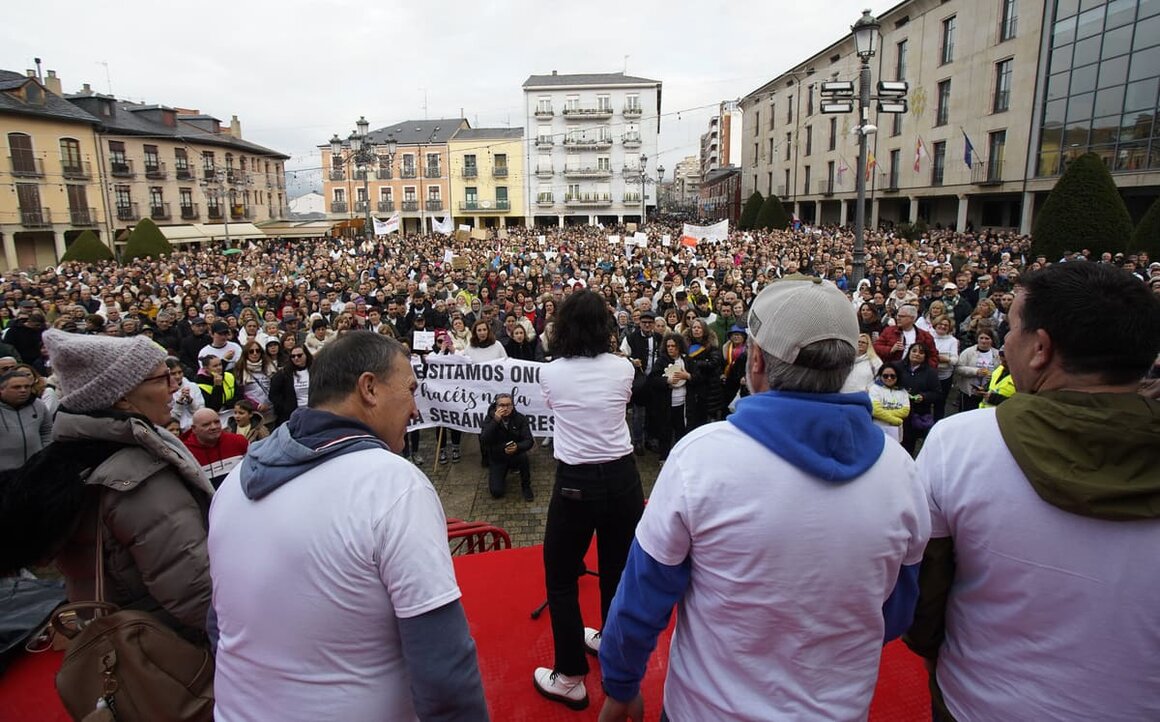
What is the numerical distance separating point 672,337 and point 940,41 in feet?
104

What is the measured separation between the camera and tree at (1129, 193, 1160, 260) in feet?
47.2

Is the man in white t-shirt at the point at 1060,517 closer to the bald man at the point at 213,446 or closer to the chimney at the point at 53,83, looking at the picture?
the bald man at the point at 213,446

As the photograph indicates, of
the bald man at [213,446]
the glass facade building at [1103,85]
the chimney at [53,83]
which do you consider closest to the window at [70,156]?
the chimney at [53,83]

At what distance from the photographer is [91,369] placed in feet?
6.38

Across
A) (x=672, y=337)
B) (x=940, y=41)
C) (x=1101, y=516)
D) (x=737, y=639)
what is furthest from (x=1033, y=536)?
(x=940, y=41)

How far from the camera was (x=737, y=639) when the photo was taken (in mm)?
1447

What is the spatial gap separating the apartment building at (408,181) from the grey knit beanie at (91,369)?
2185 inches

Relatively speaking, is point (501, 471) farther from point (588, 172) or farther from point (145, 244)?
point (588, 172)

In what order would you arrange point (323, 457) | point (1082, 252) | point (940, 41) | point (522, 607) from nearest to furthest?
point (323, 457) < point (522, 607) < point (1082, 252) < point (940, 41)

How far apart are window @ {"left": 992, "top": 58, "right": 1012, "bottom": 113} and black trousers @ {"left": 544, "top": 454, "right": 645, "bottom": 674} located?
31.2m

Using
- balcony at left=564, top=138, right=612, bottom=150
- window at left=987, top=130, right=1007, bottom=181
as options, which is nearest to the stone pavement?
window at left=987, top=130, right=1007, bottom=181

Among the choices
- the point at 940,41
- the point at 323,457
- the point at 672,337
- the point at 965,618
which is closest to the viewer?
the point at 323,457

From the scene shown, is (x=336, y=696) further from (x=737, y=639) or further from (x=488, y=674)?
(x=488, y=674)

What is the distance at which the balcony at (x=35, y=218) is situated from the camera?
33031 mm
